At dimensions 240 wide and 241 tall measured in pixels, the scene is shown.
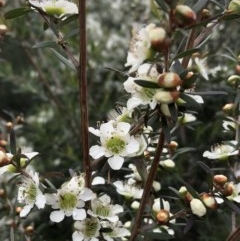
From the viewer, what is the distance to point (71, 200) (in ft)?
4.21

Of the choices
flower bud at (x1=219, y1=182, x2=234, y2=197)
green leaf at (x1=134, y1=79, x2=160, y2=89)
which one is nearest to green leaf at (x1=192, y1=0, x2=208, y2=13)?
green leaf at (x1=134, y1=79, x2=160, y2=89)

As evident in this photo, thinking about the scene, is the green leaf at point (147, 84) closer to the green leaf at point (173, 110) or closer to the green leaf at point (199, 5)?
the green leaf at point (173, 110)

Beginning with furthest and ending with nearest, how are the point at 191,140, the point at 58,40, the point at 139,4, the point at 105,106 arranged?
1. the point at 139,4
2. the point at 105,106
3. the point at 191,140
4. the point at 58,40

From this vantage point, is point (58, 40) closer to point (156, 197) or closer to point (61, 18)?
point (61, 18)

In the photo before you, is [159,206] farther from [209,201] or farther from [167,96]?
[167,96]

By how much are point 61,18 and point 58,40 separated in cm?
7

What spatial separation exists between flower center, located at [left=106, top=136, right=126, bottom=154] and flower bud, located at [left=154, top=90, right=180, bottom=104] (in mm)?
233

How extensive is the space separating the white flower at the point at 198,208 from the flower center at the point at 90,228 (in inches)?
10.3

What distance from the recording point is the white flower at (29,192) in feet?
4.15

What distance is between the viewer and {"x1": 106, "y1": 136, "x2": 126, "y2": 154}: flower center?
4.11 feet

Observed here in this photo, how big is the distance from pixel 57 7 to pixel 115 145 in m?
0.37

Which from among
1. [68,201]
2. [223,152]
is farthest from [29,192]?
[223,152]

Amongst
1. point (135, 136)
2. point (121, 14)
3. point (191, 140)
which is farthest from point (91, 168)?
point (121, 14)

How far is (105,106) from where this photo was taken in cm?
316
